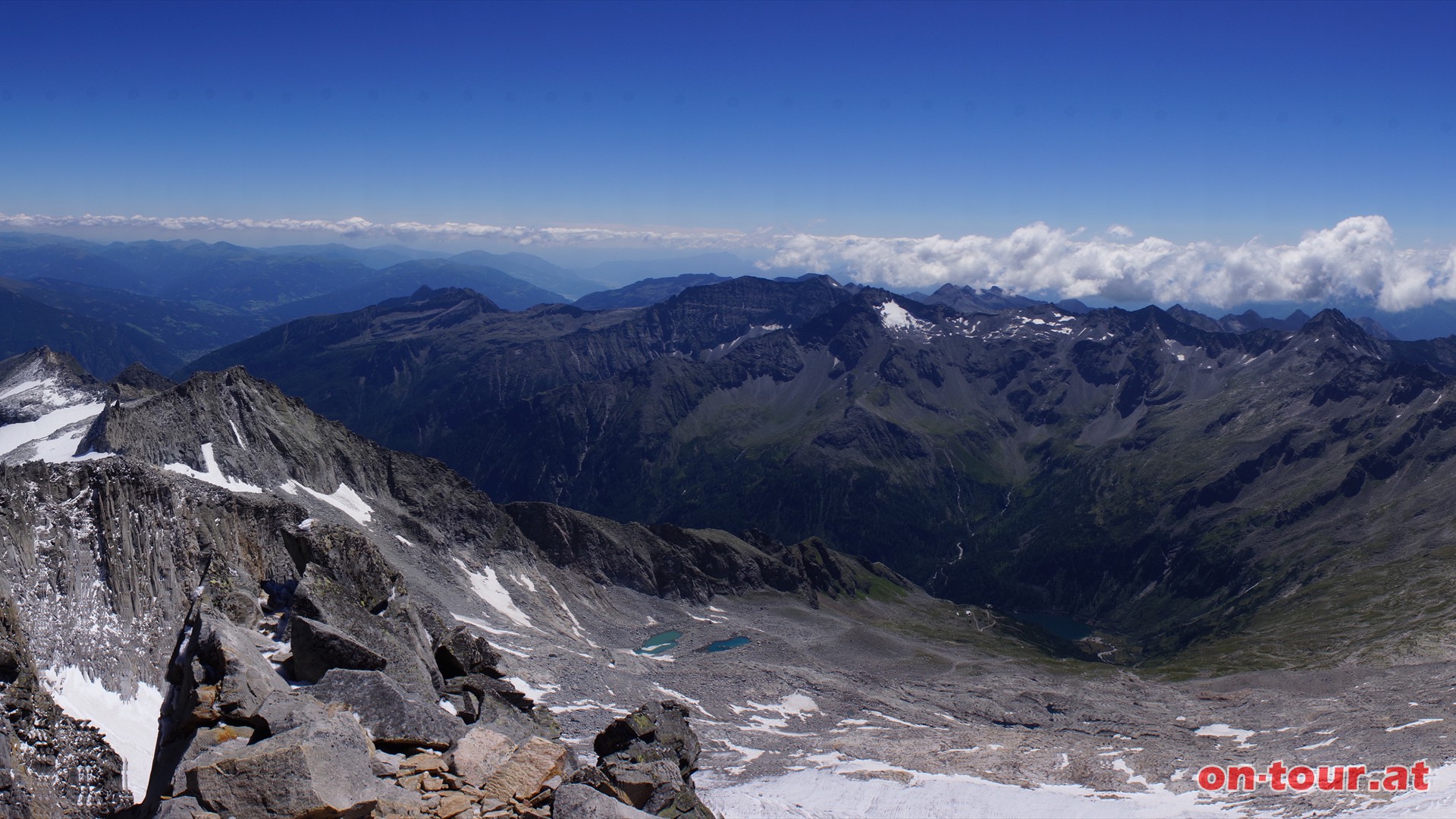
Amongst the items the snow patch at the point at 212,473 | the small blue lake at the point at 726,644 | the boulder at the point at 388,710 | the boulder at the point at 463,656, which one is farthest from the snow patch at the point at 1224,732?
the snow patch at the point at 212,473

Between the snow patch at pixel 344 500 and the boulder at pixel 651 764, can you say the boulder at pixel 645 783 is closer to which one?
the boulder at pixel 651 764

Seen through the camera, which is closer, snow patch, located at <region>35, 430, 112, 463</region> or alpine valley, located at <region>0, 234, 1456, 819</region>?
alpine valley, located at <region>0, 234, 1456, 819</region>

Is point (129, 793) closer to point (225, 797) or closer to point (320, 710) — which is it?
point (320, 710)

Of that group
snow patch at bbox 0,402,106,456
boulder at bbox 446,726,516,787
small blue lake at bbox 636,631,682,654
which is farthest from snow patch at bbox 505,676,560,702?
snow patch at bbox 0,402,106,456

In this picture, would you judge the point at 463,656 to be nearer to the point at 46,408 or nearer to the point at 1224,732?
the point at 1224,732

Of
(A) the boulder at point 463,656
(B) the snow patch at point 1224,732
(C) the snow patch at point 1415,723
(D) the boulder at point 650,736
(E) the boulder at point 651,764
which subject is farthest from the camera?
(B) the snow patch at point 1224,732

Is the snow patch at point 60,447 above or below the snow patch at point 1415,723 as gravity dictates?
above

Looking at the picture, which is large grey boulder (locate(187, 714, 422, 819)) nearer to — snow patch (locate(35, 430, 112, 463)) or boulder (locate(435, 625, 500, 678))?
boulder (locate(435, 625, 500, 678))
